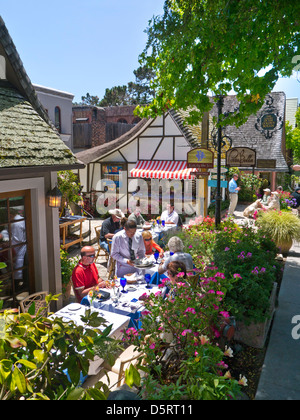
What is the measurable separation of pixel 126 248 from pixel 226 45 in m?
4.02

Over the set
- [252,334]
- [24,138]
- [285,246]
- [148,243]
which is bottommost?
[252,334]

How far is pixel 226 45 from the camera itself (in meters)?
5.39

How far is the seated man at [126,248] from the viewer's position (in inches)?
247

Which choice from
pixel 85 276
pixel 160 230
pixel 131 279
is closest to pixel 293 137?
pixel 160 230

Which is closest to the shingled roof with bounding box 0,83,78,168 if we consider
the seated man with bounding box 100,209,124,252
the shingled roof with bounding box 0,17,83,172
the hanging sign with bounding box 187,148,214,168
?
the shingled roof with bounding box 0,17,83,172

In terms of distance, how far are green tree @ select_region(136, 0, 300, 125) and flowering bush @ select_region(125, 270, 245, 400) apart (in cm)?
365

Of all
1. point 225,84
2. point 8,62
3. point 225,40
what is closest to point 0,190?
point 8,62

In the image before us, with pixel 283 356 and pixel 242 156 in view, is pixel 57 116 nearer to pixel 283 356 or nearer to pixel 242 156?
pixel 242 156

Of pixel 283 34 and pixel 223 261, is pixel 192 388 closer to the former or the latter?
pixel 223 261

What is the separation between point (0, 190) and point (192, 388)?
12.8 feet

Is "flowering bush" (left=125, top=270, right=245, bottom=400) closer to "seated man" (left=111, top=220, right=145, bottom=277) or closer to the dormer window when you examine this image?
"seated man" (left=111, top=220, right=145, bottom=277)

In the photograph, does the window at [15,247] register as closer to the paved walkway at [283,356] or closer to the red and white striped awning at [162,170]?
the paved walkway at [283,356]

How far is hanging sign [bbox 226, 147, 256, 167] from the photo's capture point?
28.3 feet
